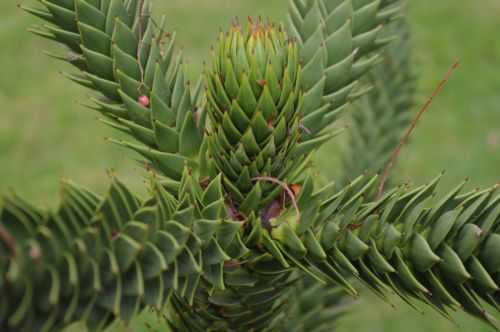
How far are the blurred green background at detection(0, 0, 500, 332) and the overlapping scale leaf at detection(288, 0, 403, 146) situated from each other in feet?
8.59

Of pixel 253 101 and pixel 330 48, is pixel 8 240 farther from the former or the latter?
pixel 330 48

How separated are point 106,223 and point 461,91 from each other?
4726 millimetres

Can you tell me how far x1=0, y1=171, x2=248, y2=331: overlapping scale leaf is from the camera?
27.0 inches

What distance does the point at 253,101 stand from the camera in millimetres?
973

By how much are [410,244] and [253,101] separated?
0.31m

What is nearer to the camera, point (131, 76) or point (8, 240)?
point (8, 240)

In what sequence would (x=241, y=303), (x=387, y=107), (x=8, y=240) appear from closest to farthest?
(x=8, y=240)
(x=241, y=303)
(x=387, y=107)

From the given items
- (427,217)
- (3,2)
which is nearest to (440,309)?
(427,217)

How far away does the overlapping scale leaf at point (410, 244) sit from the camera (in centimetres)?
94

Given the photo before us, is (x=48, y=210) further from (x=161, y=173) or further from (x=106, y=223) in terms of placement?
(x=161, y=173)

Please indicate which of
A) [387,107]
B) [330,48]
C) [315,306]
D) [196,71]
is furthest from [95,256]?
[196,71]

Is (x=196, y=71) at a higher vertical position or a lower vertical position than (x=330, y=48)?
higher

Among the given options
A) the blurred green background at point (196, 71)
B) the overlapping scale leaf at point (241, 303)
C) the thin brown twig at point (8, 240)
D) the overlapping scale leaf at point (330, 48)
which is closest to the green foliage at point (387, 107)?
the overlapping scale leaf at point (330, 48)

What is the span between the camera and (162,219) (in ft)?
2.77
